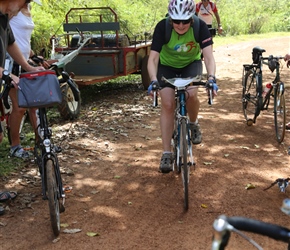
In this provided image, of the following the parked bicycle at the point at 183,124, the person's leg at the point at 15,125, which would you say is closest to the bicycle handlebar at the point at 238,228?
the parked bicycle at the point at 183,124

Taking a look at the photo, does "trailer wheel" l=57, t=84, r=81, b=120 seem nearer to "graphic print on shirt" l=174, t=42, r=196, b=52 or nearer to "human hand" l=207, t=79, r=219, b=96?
"graphic print on shirt" l=174, t=42, r=196, b=52

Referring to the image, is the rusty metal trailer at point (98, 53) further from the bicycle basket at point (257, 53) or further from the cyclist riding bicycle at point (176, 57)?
the cyclist riding bicycle at point (176, 57)

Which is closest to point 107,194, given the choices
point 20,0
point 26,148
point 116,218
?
point 116,218

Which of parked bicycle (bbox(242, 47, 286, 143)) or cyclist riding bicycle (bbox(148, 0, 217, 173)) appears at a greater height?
cyclist riding bicycle (bbox(148, 0, 217, 173))

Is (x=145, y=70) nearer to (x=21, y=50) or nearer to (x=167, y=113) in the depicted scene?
(x=21, y=50)

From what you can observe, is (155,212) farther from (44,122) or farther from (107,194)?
(44,122)

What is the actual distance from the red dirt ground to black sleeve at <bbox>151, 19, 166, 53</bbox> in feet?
4.77

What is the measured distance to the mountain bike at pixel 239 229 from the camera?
1.27 metres

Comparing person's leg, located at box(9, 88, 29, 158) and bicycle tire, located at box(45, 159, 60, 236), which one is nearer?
bicycle tire, located at box(45, 159, 60, 236)

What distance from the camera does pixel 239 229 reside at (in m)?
1.31

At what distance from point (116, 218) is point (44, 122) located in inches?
43.2

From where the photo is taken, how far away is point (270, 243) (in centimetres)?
362

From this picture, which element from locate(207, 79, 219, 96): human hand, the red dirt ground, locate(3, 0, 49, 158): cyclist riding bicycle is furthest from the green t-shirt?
locate(3, 0, 49, 158): cyclist riding bicycle

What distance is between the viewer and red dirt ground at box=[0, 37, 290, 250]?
3809mm
